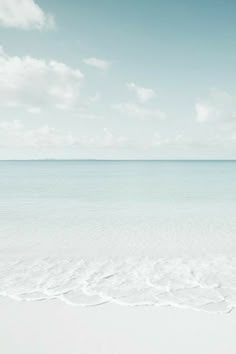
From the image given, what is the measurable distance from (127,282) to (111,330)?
68.4 inches

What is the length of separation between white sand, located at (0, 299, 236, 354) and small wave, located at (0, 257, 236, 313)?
0.29 meters

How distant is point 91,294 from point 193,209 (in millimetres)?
10529

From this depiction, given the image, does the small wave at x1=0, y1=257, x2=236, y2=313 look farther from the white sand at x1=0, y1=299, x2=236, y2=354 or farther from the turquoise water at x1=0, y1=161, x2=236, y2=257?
the turquoise water at x1=0, y1=161, x2=236, y2=257

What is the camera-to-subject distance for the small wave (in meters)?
4.98

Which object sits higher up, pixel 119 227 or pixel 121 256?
pixel 119 227

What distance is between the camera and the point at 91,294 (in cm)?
522

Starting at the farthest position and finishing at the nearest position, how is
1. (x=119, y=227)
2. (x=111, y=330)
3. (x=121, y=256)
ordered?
(x=119, y=227) → (x=121, y=256) → (x=111, y=330)

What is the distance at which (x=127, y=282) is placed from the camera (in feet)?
19.0

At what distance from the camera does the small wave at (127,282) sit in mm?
4980

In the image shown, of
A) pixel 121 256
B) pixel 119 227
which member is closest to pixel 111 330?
pixel 121 256

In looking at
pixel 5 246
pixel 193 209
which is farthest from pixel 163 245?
pixel 193 209

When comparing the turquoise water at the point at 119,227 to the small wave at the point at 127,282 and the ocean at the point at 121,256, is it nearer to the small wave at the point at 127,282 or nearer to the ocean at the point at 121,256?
the ocean at the point at 121,256

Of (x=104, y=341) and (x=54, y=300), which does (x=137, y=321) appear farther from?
(x=54, y=300)

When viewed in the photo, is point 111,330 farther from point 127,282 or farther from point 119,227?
point 119,227
